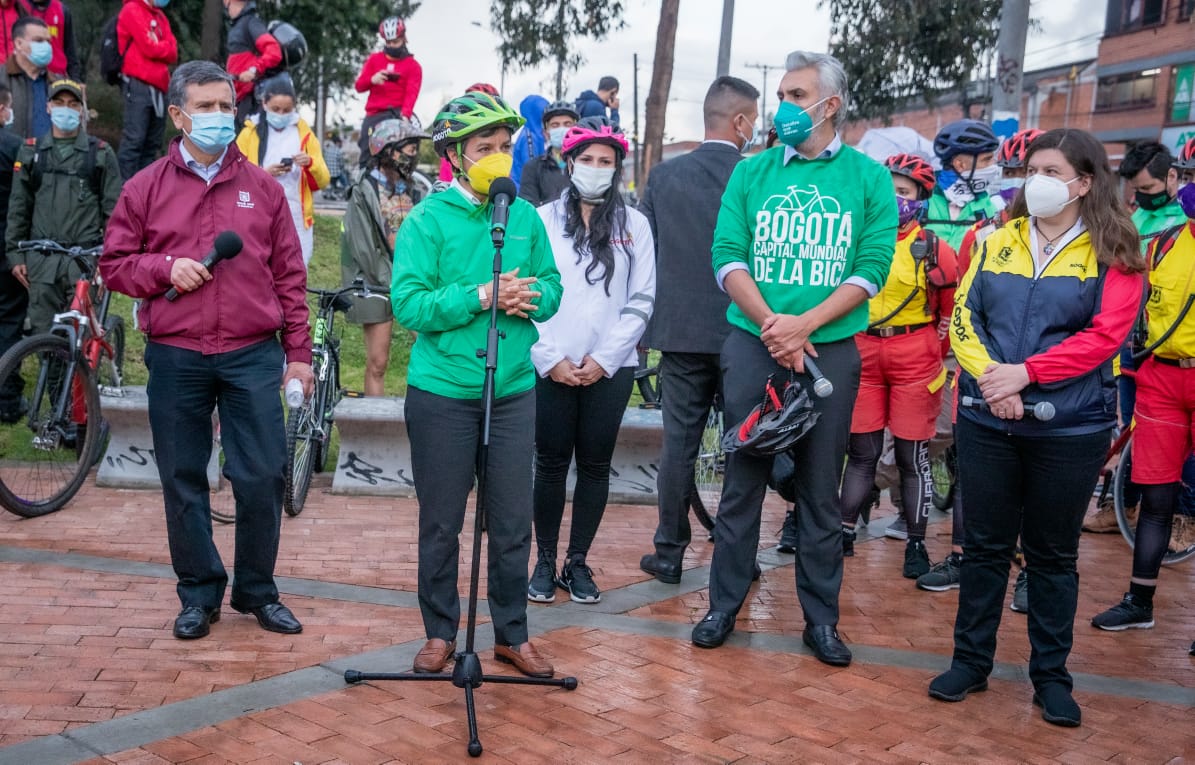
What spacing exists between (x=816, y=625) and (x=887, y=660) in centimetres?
34

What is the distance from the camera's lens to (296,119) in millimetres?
9086

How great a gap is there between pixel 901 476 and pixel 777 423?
209 cm

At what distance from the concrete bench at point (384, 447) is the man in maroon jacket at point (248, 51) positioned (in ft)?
13.7

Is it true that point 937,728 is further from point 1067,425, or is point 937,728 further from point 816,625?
point 1067,425

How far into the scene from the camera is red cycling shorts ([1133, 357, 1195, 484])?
18.8ft

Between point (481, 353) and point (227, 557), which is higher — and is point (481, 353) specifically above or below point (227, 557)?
above

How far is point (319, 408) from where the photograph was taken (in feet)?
25.5

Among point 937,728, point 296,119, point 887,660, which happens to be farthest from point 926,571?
point 296,119

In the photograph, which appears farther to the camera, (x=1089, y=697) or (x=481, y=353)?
(x=1089, y=697)

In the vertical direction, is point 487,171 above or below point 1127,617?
above

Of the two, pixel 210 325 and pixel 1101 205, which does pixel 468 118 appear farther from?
pixel 1101 205

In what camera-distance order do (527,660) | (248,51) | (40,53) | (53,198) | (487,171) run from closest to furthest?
(487,171) < (527,660) < (53,198) < (40,53) < (248,51)

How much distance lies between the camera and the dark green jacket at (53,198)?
8031 millimetres

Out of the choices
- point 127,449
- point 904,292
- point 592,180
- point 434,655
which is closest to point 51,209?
point 127,449
